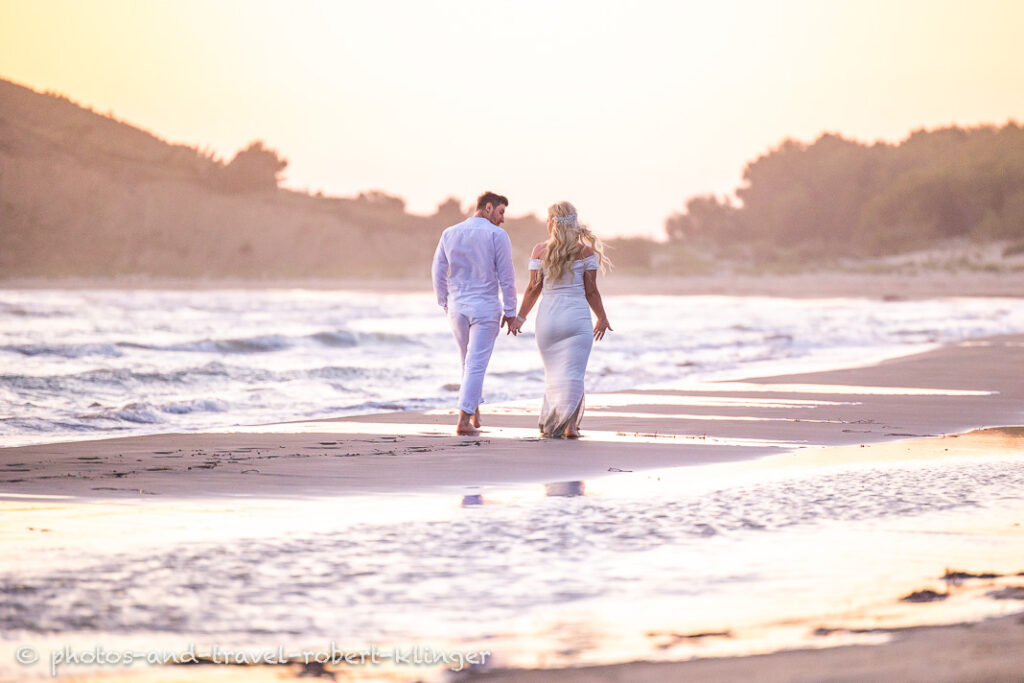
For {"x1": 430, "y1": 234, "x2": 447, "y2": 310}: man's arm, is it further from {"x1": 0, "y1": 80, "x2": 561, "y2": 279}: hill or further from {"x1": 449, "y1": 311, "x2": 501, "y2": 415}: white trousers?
{"x1": 0, "y1": 80, "x2": 561, "y2": 279}: hill

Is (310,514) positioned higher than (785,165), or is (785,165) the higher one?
(785,165)

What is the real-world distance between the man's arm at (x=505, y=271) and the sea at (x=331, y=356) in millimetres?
2541

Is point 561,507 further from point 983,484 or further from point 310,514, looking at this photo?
point 983,484

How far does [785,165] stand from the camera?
283 ft

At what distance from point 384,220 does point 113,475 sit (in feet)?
326

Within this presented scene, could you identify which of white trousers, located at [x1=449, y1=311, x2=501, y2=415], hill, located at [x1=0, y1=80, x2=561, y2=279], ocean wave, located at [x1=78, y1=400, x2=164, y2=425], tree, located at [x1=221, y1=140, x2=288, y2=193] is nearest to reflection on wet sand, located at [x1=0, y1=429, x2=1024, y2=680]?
white trousers, located at [x1=449, y1=311, x2=501, y2=415]

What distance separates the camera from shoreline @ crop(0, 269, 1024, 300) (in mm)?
52594

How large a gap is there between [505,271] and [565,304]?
0.51 meters

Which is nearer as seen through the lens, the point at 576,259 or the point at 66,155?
the point at 576,259

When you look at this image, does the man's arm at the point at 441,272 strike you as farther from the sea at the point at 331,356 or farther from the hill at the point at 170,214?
the hill at the point at 170,214

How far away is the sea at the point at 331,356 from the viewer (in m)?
11.7

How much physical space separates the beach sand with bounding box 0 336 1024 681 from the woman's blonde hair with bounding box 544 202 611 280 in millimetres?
1251

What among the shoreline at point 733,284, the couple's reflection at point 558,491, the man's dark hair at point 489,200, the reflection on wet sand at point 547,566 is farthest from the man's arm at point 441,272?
the shoreline at point 733,284

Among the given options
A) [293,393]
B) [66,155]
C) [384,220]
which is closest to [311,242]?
[384,220]
